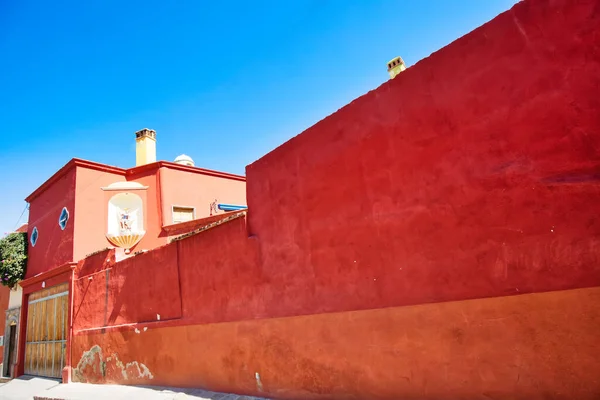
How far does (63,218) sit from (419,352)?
12.3m

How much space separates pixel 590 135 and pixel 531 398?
7.04ft

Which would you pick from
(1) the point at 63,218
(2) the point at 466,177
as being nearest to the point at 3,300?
(1) the point at 63,218

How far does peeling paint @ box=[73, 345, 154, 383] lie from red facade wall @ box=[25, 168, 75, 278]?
3210 millimetres

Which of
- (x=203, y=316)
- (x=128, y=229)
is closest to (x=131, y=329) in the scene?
(x=203, y=316)

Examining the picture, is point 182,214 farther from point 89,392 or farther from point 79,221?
point 89,392

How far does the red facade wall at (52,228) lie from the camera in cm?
1247

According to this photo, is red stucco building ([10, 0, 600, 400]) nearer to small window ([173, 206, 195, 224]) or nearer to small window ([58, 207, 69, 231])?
small window ([173, 206, 195, 224])

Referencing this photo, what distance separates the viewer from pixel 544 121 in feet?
11.4

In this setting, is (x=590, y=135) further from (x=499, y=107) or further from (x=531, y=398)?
(x=531, y=398)

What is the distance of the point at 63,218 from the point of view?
12852 millimetres

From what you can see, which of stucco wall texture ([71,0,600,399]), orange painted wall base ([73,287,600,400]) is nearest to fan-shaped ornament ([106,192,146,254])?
orange painted wall base ([73,287,600,400])

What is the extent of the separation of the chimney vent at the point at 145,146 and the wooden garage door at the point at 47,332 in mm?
5785

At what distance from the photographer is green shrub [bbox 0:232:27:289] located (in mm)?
14555

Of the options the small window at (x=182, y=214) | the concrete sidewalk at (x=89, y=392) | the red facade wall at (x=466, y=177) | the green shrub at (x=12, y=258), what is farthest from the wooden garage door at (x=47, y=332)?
the red facade wall at (x=466, y=177)
